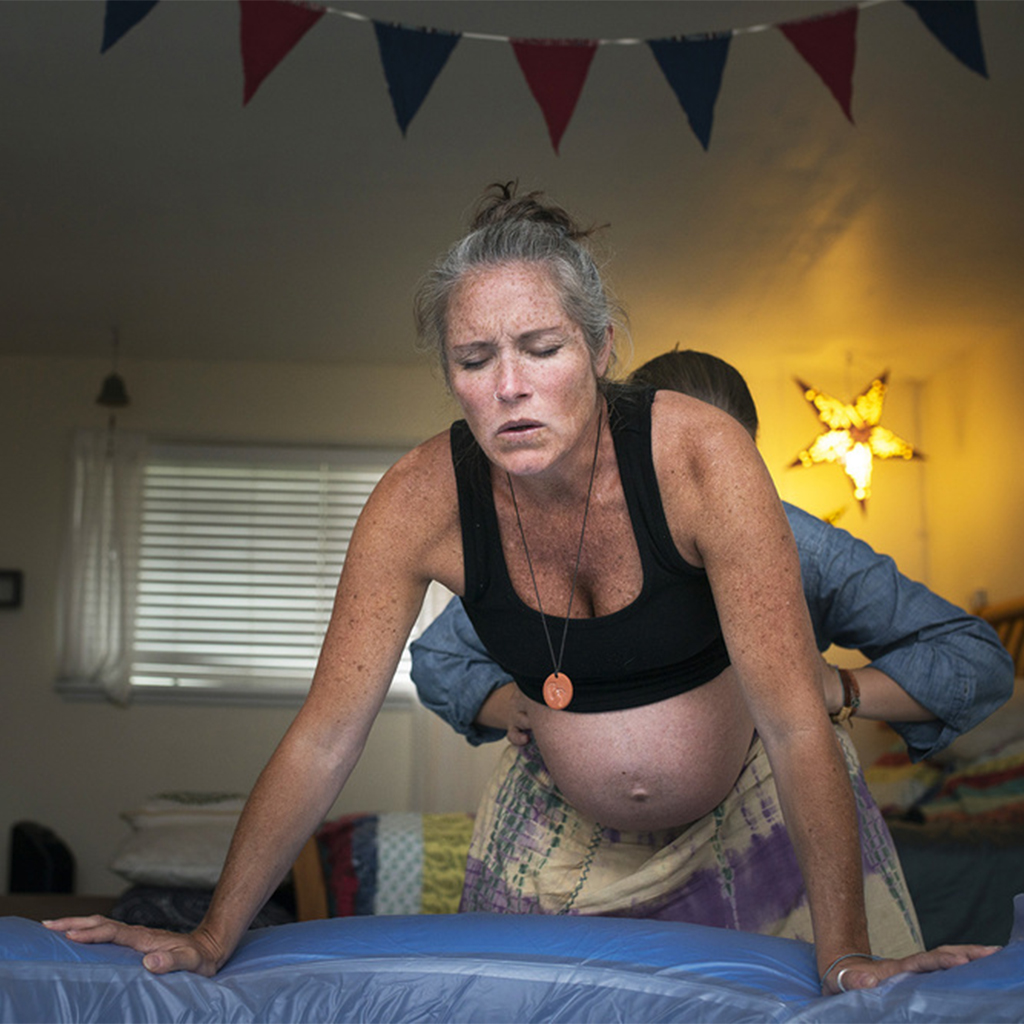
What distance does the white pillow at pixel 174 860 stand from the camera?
3.17m

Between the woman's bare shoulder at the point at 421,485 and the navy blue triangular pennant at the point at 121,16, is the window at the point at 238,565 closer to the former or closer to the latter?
the navy blue triangular pennant at the point at 121,16

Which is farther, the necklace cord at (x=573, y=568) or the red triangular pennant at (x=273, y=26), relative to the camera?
the red triangular pennant at (x=273, y=26)

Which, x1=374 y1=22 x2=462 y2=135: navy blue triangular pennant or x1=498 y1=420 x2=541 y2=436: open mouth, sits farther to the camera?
x1=374 y1=22 x2=462 y2=135: navy blue triangular pennant

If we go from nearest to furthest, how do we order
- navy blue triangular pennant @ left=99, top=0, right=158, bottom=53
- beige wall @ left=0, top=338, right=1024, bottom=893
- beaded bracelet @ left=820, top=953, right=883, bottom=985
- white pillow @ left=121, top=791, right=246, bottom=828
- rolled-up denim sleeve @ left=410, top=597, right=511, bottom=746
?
1. beaded bracelet @ left=820, top=953, right=883, bottom=985
2. rolled-up denim sleeve @ left=410, top=597, right=511, bottom=746
3. navy blue triangular pennant @ left=99, top=0, right=158, bottom=53
4. white pillow @ left=121, top=791, right=246, bottom=828
5. beige wall @ left=0, top=338, right=1024, bottom=893

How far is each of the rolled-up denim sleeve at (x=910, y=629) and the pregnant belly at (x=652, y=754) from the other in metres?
0.27

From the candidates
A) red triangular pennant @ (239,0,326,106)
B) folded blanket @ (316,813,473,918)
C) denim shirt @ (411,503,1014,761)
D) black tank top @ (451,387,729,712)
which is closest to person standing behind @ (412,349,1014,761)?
denim shirt @ (411,503,1014,761)

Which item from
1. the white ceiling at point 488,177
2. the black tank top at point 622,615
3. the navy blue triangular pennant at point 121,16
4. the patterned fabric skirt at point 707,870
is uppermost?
the white ceiling at point 488,177

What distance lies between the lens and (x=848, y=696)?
5.31 ft

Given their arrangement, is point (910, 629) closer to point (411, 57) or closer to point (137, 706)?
point (411, 57)

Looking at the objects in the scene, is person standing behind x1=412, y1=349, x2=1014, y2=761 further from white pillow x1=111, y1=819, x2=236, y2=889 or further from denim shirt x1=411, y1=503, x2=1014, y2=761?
white pillow x1=111, y1=819, x2=236, y2=889

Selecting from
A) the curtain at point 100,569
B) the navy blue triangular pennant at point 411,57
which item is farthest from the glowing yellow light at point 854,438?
the curtain at point 100,569

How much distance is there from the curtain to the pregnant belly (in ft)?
15.4

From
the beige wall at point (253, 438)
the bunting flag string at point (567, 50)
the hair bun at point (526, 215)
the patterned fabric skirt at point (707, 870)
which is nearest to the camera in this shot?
the hair bun at point (526, 215)

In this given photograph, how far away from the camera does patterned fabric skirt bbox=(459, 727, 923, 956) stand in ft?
4.95
